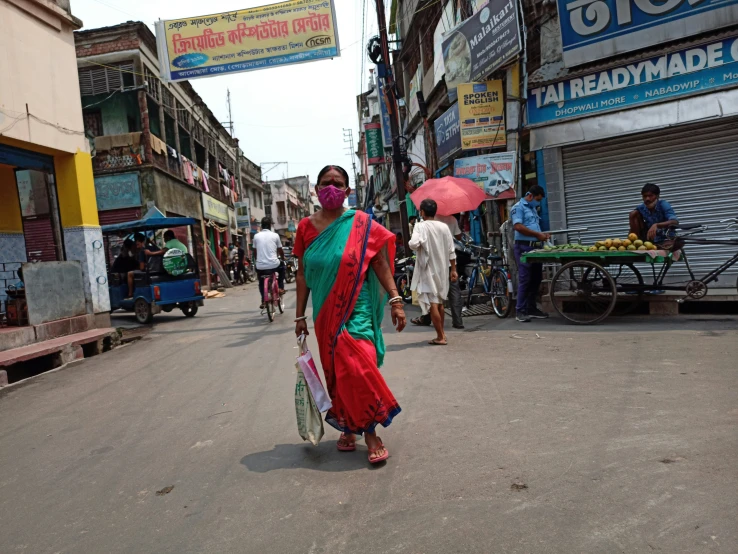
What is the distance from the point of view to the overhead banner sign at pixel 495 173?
1005cm

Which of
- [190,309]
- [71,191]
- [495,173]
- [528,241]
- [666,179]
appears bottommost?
[190,309]

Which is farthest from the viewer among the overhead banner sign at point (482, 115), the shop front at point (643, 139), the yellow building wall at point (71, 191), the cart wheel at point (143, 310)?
the cart wheel at point (143, 310)

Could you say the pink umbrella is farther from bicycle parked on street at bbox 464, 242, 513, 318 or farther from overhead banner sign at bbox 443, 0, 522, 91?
overhead banner sign at bbox 443, 0, 522, 91

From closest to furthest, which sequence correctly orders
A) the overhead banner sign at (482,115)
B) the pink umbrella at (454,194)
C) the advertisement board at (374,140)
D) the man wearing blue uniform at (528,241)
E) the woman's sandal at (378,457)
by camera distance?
the woman's sandal at (378,457)
the man wearing blue uniform at (528,241)
the pink umbrella at (454,194)
the overhead banner sign at (482,115)
the advertisement board at (374,140)

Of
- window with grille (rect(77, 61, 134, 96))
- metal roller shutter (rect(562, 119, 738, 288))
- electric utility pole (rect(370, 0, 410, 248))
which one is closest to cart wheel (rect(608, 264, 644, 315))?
metal roller shutter (rect(562, 119, 738, 288))

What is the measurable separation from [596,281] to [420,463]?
5.21 metres

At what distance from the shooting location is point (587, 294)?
7629 millimetres

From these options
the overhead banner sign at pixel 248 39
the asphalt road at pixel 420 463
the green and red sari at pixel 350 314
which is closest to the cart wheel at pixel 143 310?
the overhead banner sign at pixel 248 39

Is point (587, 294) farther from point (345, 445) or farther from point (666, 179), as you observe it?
point (345, 445)

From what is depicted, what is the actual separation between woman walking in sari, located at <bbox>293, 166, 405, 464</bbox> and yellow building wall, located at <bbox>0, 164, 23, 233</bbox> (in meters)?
9.04

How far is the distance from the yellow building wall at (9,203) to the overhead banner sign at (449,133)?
330 inches

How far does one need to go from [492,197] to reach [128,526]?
8445mm

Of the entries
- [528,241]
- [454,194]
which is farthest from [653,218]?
[454,194]

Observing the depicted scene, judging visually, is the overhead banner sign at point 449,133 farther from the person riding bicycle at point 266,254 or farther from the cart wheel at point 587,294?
the cart wheel at point 587,294
